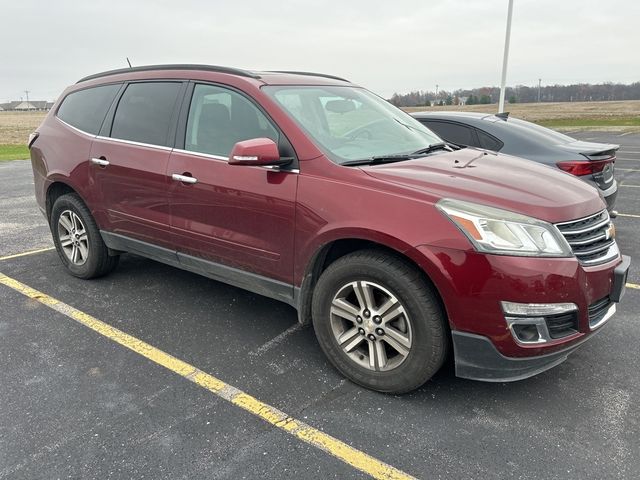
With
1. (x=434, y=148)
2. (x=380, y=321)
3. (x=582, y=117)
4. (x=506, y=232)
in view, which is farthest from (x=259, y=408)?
(x=582, y=117)

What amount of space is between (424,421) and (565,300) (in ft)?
3.11

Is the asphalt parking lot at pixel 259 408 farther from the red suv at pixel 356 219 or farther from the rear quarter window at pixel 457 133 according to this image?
the rear quarter window at pixel 457 133

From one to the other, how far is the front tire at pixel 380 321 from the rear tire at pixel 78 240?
247cm

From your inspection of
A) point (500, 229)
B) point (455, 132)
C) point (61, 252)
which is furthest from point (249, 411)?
point (455, 132)

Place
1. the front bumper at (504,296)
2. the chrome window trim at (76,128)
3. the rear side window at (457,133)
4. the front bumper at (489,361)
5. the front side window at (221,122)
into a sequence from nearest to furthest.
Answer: the front bumper at (504,296)
the front bumper at (489,361)
the front side window at (221,122)
the chrome window trim at (76,128)
the rear side window at (457,133)

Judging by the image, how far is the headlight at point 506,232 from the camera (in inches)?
96.5

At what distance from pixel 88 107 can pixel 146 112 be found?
0.93 metres

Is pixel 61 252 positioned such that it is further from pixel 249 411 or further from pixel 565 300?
pixel 565 300

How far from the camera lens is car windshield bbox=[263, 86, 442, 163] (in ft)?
10.5

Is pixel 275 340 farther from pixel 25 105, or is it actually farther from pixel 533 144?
pixel 25 105

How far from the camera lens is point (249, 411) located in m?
2.71

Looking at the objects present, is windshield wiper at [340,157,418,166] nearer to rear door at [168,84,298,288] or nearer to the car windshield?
the car windshield

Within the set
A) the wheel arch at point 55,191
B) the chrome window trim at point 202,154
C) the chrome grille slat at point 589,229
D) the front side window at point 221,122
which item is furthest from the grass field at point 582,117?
the chrome grille slat at point 589,229

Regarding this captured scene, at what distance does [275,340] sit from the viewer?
11.6ft
